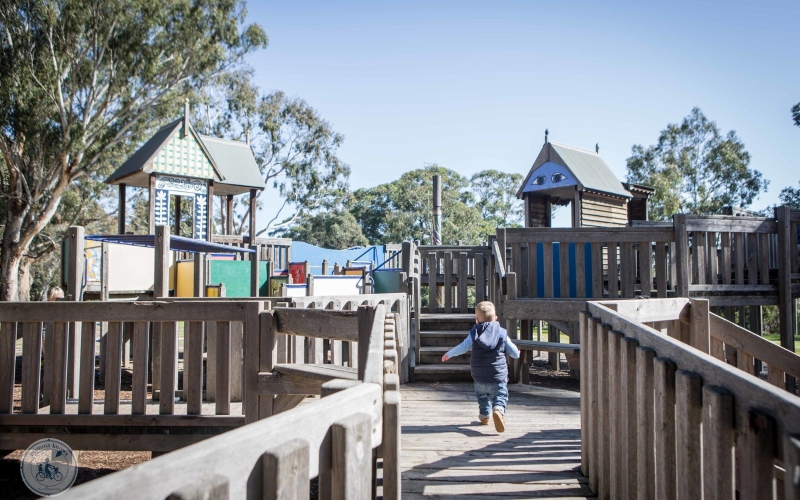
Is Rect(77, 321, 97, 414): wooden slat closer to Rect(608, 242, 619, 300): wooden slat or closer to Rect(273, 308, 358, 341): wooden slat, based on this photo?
Rect(273, 308, 358, 341): wooden slat

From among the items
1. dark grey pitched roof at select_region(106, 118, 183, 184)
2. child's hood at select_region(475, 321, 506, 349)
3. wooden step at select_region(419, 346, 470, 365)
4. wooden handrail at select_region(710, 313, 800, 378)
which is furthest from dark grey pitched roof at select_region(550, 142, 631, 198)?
wooden handrail at select_region(710, 313, 800, 378)

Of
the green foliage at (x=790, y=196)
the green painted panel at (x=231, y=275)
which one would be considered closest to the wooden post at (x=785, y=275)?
the green painted panel at (x=231, y=275)

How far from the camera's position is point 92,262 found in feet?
45.2

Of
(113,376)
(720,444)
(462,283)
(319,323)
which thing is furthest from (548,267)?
(720,444)

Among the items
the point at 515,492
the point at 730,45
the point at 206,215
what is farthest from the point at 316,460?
the point at 730,45

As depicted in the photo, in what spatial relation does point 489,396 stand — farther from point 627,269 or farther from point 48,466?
point 48,466

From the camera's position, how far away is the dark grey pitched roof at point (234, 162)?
67.9 feet

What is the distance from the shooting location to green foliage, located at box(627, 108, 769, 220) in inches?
1582

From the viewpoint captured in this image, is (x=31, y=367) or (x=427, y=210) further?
(x=427, y=210)

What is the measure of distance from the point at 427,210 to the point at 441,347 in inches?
1645

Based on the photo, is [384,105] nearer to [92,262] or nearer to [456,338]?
[92,262]

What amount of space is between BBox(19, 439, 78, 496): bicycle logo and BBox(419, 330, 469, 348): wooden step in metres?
5.29

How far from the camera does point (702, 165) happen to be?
4106cm

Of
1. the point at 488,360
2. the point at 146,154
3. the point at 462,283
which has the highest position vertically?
the point at 146,154
